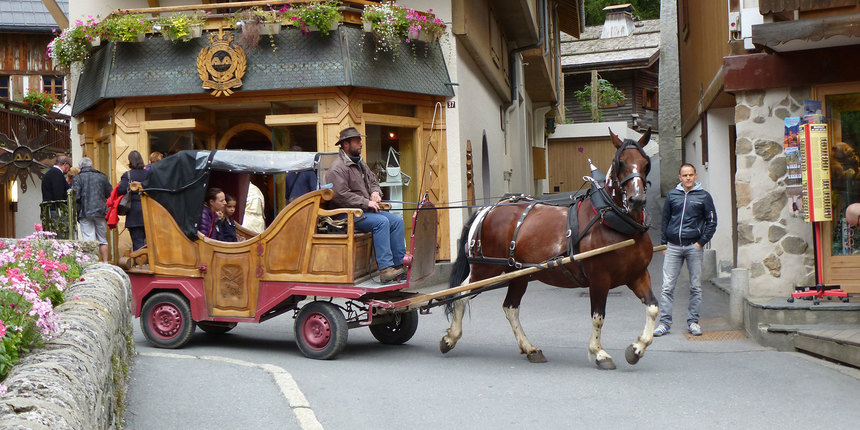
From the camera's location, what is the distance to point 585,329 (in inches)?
417

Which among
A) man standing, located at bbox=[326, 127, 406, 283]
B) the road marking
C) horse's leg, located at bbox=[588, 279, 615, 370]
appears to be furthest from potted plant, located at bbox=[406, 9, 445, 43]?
horse's leg, located at bbox=[588, 279, 615, 370]

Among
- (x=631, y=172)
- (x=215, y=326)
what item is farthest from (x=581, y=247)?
(x=215, y=326)

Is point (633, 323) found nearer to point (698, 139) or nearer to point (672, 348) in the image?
point (672, 348)

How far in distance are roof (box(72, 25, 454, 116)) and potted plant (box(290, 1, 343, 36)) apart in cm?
21

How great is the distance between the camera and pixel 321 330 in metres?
8.67

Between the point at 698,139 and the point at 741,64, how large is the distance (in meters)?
6.62

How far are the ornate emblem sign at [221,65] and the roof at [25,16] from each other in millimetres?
18495

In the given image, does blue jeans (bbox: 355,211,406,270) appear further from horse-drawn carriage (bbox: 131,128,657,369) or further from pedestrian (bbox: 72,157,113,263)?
pedestrian (bbox: 72,157,113,263)

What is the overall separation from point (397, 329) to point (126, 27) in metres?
8.23

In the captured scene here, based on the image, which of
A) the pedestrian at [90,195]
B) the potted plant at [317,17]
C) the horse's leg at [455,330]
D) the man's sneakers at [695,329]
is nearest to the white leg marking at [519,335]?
the horse's leg at [455,330]

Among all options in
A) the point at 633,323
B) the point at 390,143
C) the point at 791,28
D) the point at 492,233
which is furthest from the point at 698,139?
the point at 492,233

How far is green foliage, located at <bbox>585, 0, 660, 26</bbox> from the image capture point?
165ft

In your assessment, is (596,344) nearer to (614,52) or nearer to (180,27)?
(180,27)

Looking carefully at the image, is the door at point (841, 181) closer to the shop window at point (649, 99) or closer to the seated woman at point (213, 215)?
the seated woman at point (213, 215)
